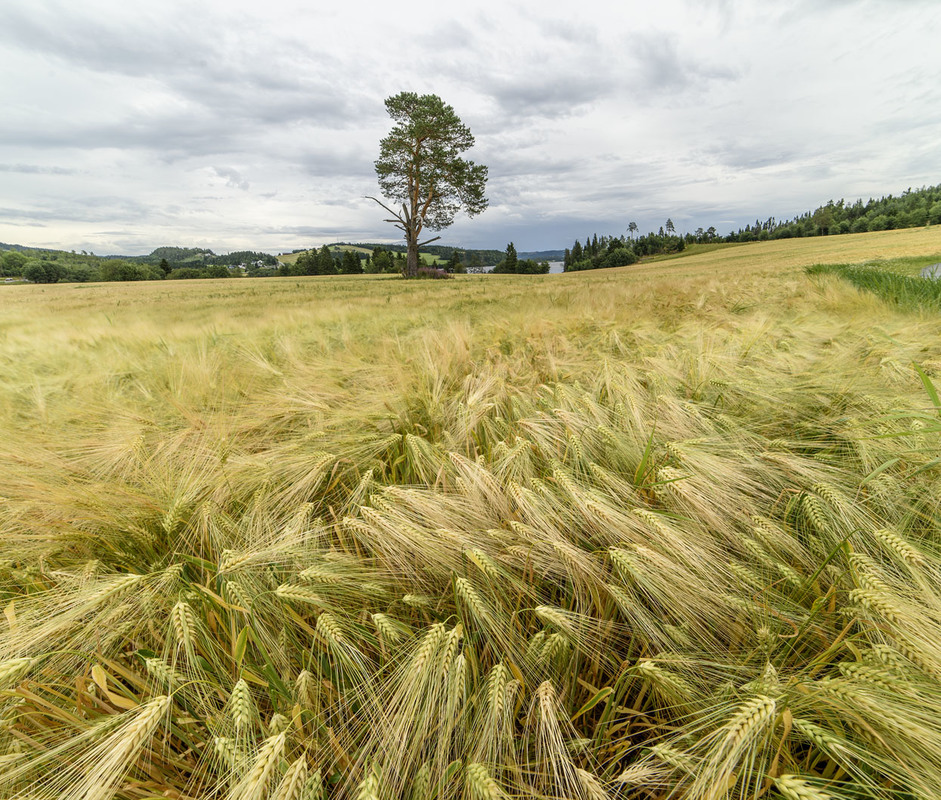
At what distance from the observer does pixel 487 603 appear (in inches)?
34.8

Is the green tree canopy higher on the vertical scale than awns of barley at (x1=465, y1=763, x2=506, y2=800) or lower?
higher

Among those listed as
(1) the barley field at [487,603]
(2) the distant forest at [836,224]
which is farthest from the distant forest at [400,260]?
(1) the barley field at [487,603]

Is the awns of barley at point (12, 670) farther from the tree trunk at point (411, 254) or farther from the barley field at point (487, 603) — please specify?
the tree trunk at point (411, 254)

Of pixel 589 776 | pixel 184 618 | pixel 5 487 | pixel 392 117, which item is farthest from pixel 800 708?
pixel 392 117

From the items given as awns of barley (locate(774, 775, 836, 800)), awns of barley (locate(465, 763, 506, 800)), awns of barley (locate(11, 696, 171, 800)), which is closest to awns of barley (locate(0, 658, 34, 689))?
awns of barley (locate(11, 696, 171, 800))

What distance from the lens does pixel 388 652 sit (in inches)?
33.4

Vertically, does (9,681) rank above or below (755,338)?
below

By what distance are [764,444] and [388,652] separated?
1.48 metres

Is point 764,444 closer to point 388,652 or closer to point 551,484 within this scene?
point 551,484

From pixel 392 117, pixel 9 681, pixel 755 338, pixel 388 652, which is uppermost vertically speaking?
pixel 392 117

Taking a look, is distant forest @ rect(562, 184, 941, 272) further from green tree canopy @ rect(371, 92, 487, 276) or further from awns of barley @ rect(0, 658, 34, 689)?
awns of barley @ rect(0, 658, 34, 689)

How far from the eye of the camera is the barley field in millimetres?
632

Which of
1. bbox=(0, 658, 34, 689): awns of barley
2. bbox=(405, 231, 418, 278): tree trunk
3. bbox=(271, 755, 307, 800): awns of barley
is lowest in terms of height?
bbox=(271, 755, 307, 800): awns of barley

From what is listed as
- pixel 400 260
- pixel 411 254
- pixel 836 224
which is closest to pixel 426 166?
pixel 411 254
